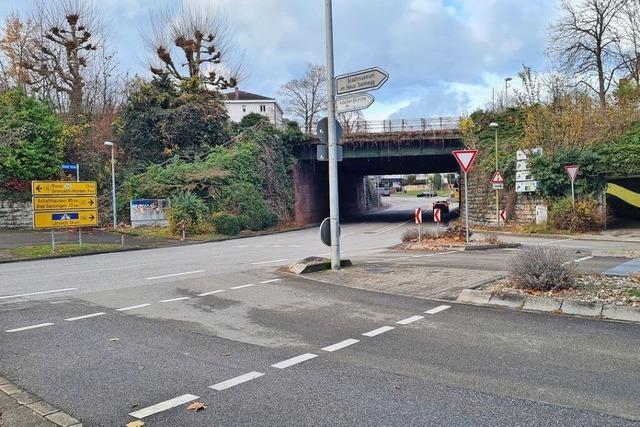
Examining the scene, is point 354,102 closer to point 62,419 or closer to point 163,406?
point 163,406

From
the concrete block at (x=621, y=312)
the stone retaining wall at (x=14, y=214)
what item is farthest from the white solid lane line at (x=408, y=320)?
the stone retaining wall at (x=14, y=214)

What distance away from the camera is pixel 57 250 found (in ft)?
64.5

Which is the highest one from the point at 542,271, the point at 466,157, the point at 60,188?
the point at 466,157

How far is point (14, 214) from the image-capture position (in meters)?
30.0

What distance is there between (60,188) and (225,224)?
428 inches

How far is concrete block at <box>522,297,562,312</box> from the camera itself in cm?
724

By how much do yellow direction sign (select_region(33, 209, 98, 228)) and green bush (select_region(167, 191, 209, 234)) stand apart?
6.87 m

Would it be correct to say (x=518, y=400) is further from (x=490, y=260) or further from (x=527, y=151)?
(x=527, y=151)

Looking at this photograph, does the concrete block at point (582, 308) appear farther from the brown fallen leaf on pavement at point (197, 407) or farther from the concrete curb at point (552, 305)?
the brown fallen leaf on pavement at point (197, 407)

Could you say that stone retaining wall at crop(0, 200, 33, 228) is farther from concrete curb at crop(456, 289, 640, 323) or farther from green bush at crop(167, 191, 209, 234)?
concrete curb at crop(456, 289, 640, 323)

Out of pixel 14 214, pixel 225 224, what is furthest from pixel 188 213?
pixel 14 214

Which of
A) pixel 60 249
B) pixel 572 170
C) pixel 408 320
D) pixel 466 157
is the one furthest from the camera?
pixel 572 170

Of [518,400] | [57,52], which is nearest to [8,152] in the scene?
[57,52]

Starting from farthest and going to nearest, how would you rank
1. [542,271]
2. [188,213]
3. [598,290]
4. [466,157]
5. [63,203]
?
1. [188,213]
2. [63,203]
3. [466,157]
4. [542,271]
5. [598,290]
